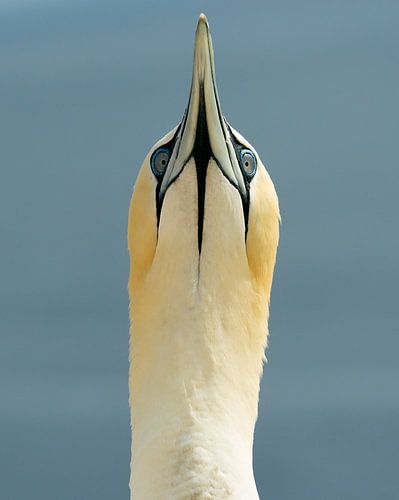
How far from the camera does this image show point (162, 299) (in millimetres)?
2328

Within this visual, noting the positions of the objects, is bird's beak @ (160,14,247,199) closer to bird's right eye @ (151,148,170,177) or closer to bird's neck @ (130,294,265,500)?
bird's right eye @ (151,148,170,177)

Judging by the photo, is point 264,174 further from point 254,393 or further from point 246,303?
point 254,393

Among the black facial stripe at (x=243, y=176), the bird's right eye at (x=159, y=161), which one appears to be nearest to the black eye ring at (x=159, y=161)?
the bird's right eye at (x=159, y=161)

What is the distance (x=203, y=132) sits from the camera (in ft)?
7.72

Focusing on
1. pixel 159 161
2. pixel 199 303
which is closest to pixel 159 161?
pixel 159 161

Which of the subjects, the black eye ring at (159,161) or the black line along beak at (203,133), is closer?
the black line along beak at (203,133)

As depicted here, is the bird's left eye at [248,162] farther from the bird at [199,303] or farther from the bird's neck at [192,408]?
the bird's neck at [192,408]

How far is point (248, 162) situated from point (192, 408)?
451 mm

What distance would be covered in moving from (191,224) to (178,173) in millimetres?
101

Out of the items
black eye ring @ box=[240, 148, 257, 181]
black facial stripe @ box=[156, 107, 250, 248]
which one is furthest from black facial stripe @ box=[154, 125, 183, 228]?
black eye ring @ box=[240, 148, 257, 181]

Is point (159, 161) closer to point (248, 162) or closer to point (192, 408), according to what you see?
point (248, 162)

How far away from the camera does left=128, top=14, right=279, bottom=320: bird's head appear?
2.29 meters

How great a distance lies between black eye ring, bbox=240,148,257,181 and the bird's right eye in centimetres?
13

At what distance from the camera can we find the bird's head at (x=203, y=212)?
229 cm
